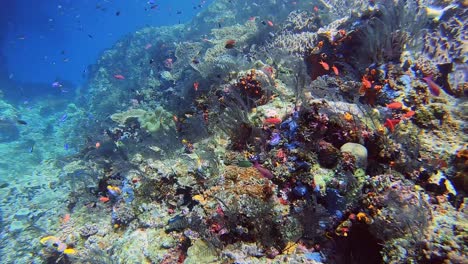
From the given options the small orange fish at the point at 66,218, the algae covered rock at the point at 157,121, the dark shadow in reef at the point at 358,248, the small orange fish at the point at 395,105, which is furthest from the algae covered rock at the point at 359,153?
the small orange fish at the point at 66,218

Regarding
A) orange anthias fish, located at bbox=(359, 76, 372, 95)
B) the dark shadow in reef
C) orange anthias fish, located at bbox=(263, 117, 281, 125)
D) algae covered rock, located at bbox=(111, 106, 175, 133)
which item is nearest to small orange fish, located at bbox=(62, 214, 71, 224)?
algae covered rock, located at bbox=(111, 106, 175, 133)

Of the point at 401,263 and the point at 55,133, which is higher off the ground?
the point at 55,133

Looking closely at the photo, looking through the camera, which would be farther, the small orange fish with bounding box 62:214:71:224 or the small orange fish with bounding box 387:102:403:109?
the small orange fish with bounding box 62:214:71:224

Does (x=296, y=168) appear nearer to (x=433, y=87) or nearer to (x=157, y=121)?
(x=433, y=87)

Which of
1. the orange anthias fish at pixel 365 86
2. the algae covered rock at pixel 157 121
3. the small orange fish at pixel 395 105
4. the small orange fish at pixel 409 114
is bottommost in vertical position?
the small orange fish at pixel 409 114

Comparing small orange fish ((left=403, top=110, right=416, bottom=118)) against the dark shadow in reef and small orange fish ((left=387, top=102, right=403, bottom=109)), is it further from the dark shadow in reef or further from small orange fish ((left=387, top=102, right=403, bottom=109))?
the dark shadow in reef

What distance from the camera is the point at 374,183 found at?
3.35m

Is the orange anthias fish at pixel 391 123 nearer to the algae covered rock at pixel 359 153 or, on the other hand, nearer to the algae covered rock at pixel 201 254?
the algae covered rock at pixel 359 153

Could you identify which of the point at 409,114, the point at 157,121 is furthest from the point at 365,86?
the point at 157,121

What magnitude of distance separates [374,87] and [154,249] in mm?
4800

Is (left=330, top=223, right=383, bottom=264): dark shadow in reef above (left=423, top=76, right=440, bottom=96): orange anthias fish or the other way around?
the other way around

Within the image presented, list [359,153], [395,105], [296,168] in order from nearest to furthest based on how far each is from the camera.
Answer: [359,153], [296,168], [395,105]

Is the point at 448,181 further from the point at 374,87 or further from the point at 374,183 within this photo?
the point at 374,87

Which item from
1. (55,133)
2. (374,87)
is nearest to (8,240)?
(374,87)
